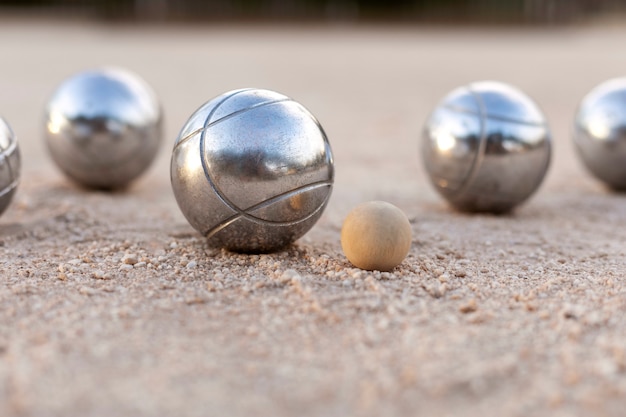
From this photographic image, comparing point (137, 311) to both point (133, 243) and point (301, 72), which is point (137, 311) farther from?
point (301, 72)

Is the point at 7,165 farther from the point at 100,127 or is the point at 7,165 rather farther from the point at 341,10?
the point at 341,10

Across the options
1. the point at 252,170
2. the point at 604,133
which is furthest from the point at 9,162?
the point at 604,133

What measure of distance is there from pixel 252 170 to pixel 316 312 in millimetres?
1193

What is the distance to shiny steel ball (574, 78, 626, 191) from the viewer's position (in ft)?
25.7

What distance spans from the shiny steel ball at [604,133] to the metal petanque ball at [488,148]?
1253mm

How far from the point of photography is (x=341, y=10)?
44.8m

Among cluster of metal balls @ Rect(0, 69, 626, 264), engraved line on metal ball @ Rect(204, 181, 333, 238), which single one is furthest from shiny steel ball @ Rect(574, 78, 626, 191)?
engraved line on metal ball @ Rect(204, 181, 333, 238)

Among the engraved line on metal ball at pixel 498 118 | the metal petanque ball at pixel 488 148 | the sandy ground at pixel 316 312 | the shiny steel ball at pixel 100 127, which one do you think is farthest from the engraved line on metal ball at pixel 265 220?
the shiny steel ball at pixel 100 127

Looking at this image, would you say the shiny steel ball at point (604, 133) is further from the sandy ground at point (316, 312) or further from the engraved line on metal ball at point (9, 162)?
the engraved line on metal ball at point (9, 162)

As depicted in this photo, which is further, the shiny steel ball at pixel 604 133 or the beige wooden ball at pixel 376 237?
the shiny steel ball at pixel 604 133

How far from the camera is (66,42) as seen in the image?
32094 millimetres

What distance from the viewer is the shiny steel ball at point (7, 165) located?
5890 millimetres

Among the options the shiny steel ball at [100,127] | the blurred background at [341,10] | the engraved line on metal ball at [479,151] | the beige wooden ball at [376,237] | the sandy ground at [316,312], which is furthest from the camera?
the blurred background at [341,10]

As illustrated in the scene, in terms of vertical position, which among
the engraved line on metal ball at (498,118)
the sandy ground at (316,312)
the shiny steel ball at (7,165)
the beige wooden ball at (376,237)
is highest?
the engraved line on metal ball at (498,118)
